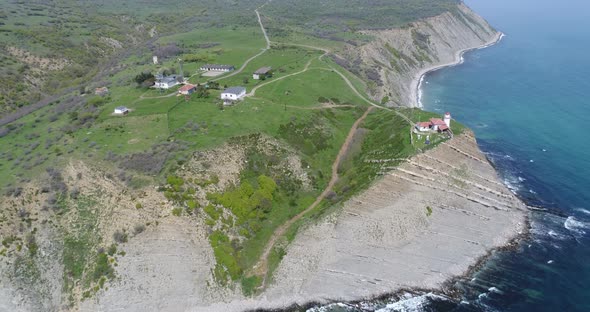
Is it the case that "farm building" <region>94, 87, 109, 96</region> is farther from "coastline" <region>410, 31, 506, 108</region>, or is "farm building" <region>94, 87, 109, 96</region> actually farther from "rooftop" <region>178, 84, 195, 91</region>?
"coastline" <region>410, 31, 506, 108</region>

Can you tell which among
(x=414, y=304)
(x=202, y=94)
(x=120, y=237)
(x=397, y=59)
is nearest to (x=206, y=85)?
(x=202, y=94)

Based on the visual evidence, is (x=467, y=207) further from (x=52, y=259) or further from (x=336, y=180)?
(x=52, y=259)

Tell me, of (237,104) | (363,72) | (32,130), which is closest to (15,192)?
(32,130)

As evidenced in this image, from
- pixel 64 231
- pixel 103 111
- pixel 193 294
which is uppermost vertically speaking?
pixel 103 111

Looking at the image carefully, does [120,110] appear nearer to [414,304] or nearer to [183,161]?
[183,161]

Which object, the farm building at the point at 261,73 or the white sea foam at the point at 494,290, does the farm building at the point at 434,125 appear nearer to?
the white sea foam at the point at 494,290

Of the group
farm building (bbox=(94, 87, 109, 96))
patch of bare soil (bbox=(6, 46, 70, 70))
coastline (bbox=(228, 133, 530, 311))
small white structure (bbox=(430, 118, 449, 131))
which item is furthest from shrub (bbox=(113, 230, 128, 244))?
patch of bare soil (bbox=(6, 46, 70, 70))
